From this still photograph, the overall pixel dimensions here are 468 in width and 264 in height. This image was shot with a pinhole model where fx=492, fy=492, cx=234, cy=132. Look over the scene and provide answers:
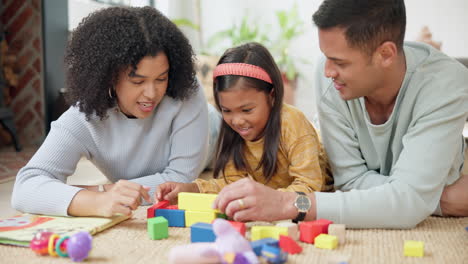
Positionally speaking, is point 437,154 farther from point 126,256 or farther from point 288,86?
point 288,86

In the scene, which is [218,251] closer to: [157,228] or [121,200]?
[157,228]

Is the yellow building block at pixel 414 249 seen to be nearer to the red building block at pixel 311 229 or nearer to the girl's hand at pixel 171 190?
the red building block at pixel 311 229

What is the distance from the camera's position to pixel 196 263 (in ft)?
3.01

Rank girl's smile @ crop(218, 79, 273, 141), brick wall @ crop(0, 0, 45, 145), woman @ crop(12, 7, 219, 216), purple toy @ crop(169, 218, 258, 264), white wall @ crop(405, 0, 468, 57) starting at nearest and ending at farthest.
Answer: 1. purple toy @ crop(169, 218, 258, 264)
2. woman @ crop(12, 7, 219, 216)
3. girl's smile @ crop(218, 79, 273, 141)
4. brick wall @ crop(0, 0, 45, 145)
5. white wall @ crop(405, 0, 468, 57)

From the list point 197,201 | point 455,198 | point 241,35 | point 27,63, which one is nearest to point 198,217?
point 197,201

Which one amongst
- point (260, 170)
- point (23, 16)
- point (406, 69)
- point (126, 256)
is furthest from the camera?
point (23, 16)

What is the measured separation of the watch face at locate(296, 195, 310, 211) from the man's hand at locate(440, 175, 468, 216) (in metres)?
0.44

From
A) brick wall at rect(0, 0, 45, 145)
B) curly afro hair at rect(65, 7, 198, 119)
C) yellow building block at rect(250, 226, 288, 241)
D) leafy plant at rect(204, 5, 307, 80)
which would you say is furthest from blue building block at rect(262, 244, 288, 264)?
leafy plant at rect(204, 5, 307, 80)

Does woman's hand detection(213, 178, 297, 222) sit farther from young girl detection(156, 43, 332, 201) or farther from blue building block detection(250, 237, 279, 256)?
young girl detection(156, 43, 332, 201)

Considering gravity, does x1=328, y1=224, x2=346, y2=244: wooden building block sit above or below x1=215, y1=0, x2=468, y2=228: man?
below

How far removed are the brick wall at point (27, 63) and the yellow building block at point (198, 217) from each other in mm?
2562

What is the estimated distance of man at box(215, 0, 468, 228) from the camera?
1.24 m

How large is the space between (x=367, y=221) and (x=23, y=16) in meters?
3.04

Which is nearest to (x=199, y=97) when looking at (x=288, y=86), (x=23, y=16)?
(x=23, y=16)
